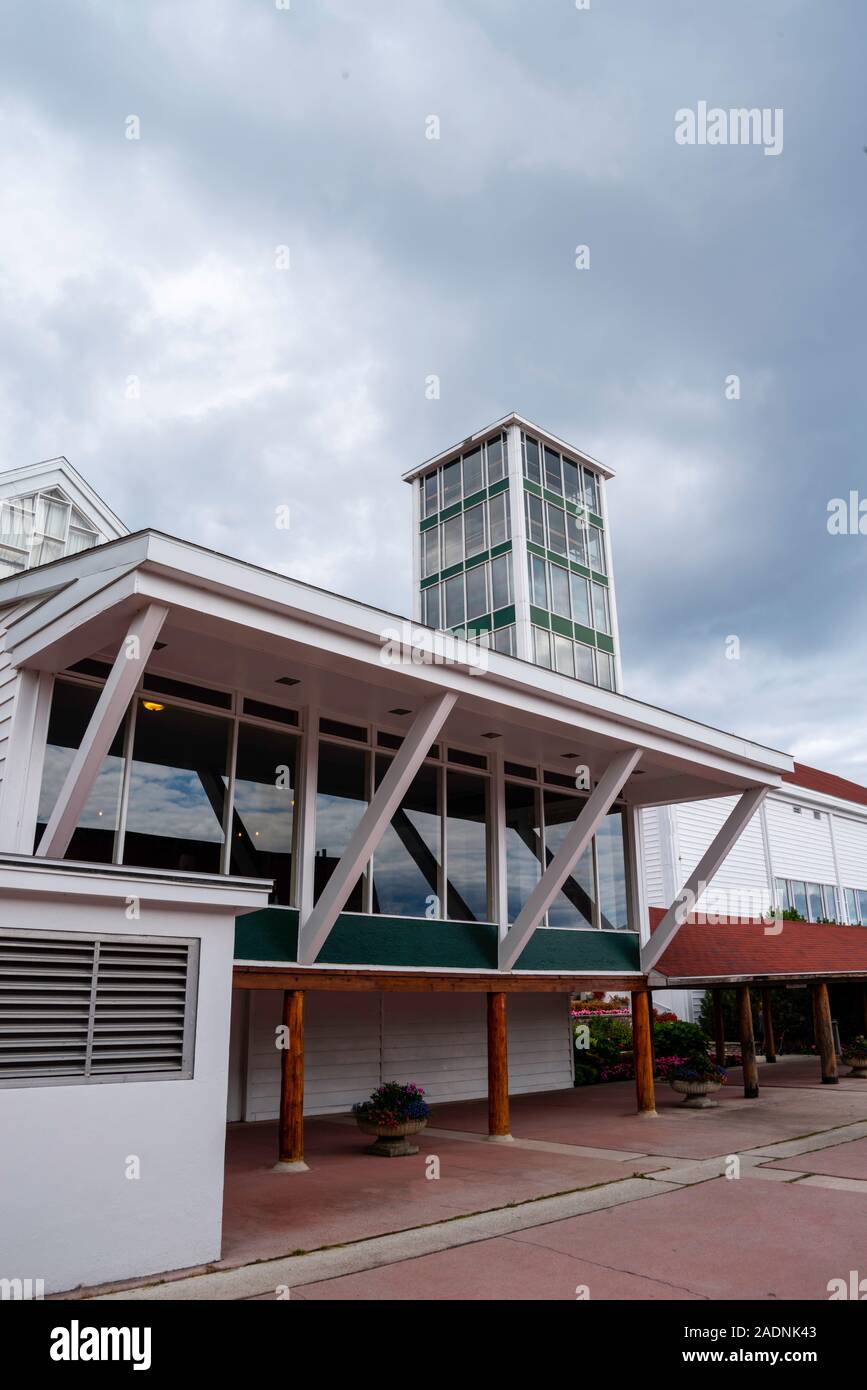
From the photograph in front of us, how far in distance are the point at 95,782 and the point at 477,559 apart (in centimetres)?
2402

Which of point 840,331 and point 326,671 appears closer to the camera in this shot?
point 326,671

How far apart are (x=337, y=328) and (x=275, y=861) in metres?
12.8

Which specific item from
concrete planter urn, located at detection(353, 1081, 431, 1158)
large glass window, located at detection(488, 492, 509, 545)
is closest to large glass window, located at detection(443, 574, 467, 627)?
large glass window, located at detection(488, 492, 509, 545)

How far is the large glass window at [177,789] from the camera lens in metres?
9.62

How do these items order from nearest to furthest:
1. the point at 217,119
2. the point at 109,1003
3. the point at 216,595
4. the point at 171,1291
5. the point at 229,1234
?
the point at 171,1291
the point at 109,1003
the point at 229,1234
the point at 216,595
the point at 217,119

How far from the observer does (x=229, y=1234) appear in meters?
6.55

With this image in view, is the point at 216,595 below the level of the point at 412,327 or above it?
below

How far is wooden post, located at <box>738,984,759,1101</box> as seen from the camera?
15039 millimetres

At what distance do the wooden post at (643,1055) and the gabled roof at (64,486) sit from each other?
11512 mm

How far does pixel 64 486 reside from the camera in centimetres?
1588

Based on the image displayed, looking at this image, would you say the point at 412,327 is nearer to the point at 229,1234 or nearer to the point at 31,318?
the point at 31,318

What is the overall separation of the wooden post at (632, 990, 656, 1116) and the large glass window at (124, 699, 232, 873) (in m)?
7.42

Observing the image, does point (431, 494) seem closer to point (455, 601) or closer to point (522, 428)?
point (522, 428)
